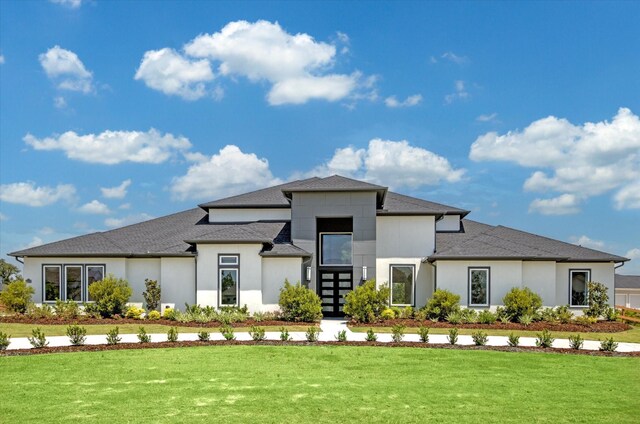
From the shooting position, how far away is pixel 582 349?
56.9ft

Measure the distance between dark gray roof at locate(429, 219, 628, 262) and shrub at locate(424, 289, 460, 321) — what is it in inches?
64.4

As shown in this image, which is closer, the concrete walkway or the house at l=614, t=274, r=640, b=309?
the concrete walkway

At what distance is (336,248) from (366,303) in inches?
171

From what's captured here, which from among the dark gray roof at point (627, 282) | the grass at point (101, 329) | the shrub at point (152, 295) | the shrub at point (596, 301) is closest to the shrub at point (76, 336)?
the grass at point (101, 329)

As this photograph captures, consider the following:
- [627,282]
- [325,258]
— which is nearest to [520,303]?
[325,258]

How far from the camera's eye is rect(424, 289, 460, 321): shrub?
24438 mm

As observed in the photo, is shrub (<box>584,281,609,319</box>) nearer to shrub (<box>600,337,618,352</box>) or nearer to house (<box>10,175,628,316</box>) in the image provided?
house (<box>10,175,628,316</box>)

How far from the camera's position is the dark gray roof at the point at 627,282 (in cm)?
5041

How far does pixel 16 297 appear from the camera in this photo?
25.7m

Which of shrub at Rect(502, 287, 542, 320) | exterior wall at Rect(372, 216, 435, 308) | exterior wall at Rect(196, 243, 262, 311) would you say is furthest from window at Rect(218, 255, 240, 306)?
shrub at Rect(502, 287, 542, 320)

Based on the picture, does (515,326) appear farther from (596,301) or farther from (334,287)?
(334,287)

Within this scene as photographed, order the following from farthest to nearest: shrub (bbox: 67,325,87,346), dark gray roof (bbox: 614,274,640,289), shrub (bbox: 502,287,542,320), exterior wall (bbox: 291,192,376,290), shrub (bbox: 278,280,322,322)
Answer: dark gray roof (bbox: 614,274,640,289) → exterior wall (bbox: 291,192,376,290) → shrub (bbox: 502,287,542,320) → shrub (bbox: 278,280,322,322) → shrub (bbox: 67,325,87,346)

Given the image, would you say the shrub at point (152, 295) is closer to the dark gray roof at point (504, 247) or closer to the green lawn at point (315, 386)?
the green lawn at point (315, 386)

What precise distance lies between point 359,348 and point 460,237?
13.9 metres
